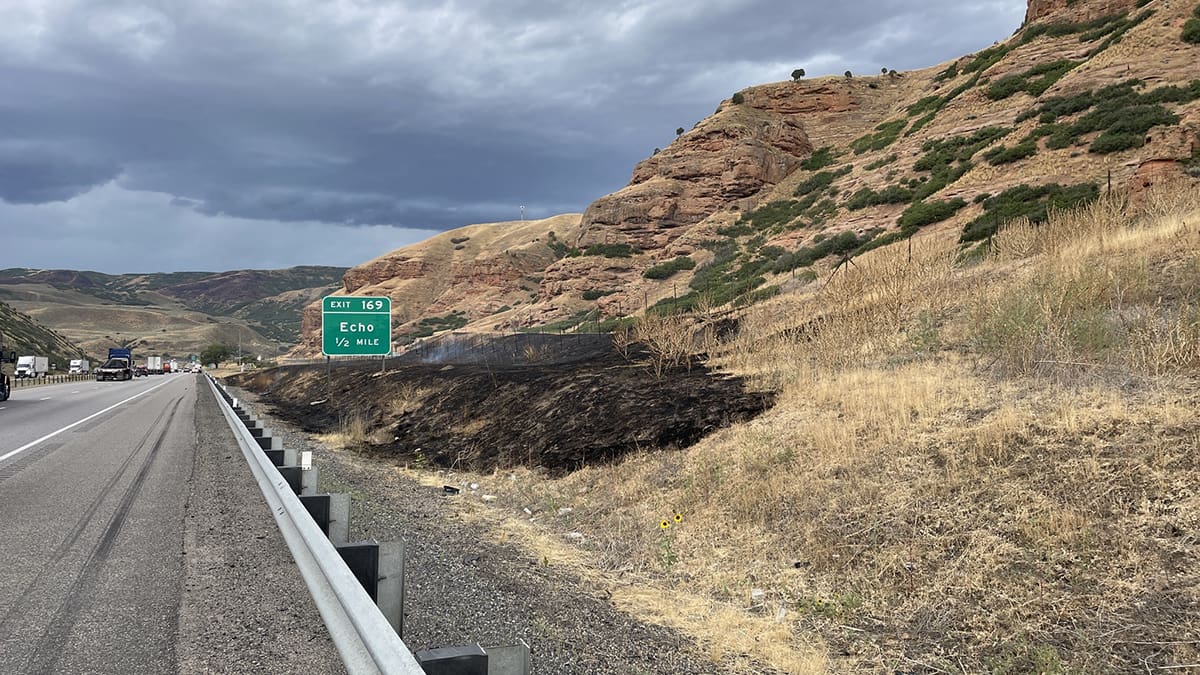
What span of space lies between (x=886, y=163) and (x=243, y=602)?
44146 mm

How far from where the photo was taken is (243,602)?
13.8 ft

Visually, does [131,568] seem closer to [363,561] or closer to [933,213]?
[363,561]

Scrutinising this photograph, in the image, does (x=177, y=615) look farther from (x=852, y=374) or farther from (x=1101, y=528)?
(x=852, y=374)

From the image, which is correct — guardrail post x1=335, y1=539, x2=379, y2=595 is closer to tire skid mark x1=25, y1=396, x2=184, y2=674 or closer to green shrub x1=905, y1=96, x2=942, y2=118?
tire skid mark x1=25, y1=396, x2=184, y2=674

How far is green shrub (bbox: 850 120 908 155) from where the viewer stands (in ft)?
155

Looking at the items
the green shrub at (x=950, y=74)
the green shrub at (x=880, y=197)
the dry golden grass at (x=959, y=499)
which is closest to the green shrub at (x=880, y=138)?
the green shrub at (x=950, y=74)

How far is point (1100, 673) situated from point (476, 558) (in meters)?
5.02

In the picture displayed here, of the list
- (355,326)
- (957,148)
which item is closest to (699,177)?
(957,148)

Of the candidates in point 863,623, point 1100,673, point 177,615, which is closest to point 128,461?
point 177,615

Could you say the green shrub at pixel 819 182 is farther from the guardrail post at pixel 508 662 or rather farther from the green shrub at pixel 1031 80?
the guardrail post at pixel 508 662

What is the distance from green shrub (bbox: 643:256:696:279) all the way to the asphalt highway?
3512 centimetres

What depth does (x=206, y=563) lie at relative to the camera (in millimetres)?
5043

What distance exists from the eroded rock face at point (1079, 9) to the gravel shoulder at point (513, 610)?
56684 mm

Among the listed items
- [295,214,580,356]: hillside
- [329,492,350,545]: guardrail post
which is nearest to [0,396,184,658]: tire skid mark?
[329,492,350,545]: guardrail post
